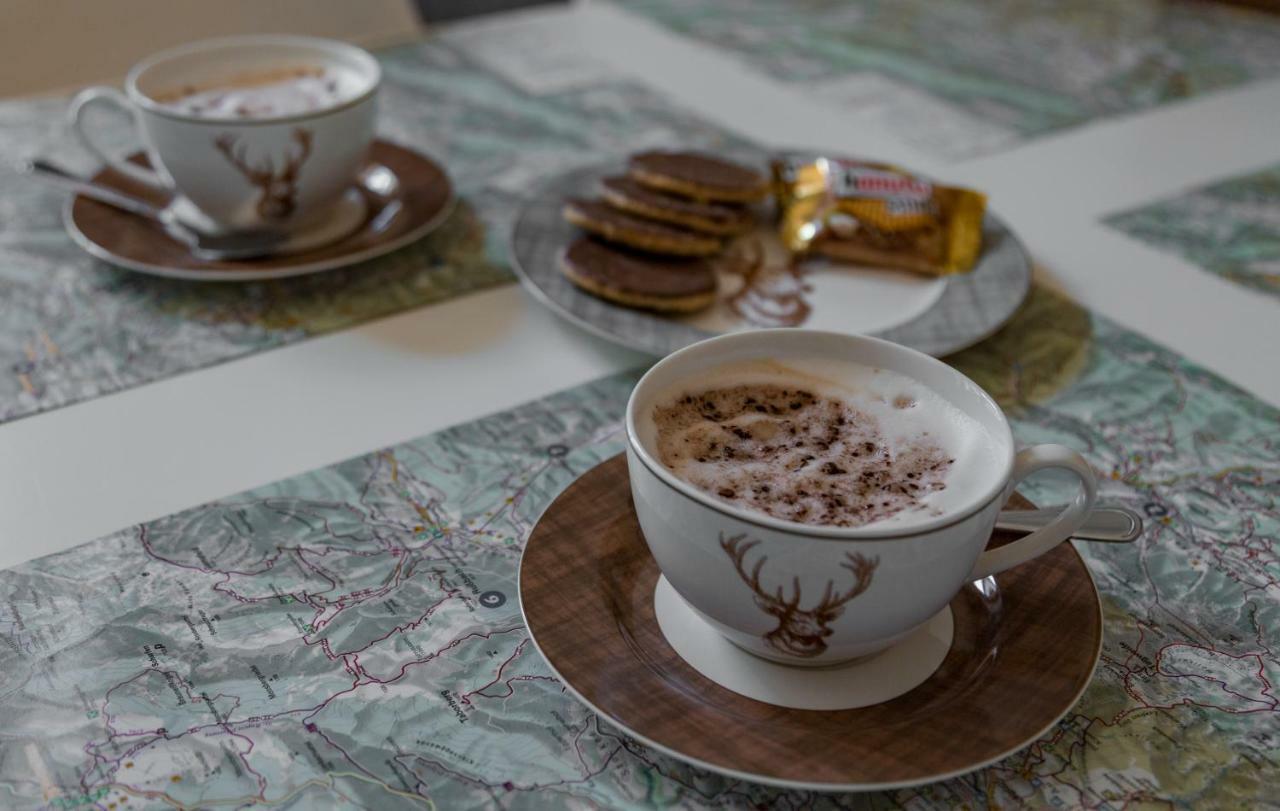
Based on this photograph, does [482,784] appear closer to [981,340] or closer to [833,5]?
[981,340]

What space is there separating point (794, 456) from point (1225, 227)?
95 cm

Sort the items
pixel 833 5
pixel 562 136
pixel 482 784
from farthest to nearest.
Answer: pixel 833 5 < pixel 562 136 < pixel 482 784

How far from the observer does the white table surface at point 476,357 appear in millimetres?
981

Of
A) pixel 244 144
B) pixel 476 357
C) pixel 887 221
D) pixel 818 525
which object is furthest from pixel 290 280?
pixel 818 525

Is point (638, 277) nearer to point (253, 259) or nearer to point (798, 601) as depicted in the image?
point (253, 259)

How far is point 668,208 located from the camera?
1277 mm

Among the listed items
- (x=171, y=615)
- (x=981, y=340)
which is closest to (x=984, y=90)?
(x=981, y=340)

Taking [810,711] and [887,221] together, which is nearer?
[810,711]

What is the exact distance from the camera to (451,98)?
1.74 meters

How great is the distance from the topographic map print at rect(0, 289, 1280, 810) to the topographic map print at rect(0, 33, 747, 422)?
0.87ft

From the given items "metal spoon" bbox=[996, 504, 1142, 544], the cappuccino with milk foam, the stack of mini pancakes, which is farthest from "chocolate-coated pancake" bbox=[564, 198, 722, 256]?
"metal spoon" bbox=[996, 504, 1142, 544]

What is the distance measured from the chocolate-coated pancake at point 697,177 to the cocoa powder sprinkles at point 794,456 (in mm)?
534

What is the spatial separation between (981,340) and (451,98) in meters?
0.94

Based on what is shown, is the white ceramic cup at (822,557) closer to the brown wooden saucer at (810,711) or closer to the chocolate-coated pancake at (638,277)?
the brown wooden saucer at (810,711)
